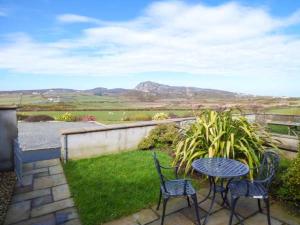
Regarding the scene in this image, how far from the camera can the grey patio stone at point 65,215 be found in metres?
3.05

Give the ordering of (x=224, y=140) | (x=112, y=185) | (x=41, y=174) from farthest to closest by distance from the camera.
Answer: (x=41, y=174) → (x=224, y=140) → (x=112, y=185)

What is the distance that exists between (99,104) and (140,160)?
887 inches

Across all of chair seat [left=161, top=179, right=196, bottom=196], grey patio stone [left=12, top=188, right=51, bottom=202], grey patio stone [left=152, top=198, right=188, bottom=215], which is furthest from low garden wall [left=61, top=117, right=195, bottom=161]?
chair seat [left=161, top=179, right=196, bottom=196]

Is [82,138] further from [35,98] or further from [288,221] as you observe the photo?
[35,98]

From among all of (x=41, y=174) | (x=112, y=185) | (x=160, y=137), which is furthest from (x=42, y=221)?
Result: (x=160, y=137)

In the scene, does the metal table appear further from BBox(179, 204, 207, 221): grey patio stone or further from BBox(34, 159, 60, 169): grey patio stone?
BBox(34, 159, 60, 169): grey patio stone

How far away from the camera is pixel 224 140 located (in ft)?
13.9

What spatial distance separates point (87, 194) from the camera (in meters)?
3.73

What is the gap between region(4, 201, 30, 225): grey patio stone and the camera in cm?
311

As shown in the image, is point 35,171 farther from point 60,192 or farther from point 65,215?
point 65,215

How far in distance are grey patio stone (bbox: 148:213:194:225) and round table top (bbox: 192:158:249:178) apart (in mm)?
678

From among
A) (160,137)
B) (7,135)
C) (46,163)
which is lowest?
(46,163)

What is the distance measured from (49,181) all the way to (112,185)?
127 centimetres

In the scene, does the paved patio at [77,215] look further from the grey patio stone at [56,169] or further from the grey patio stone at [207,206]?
the grey patio stone at [56,169]
